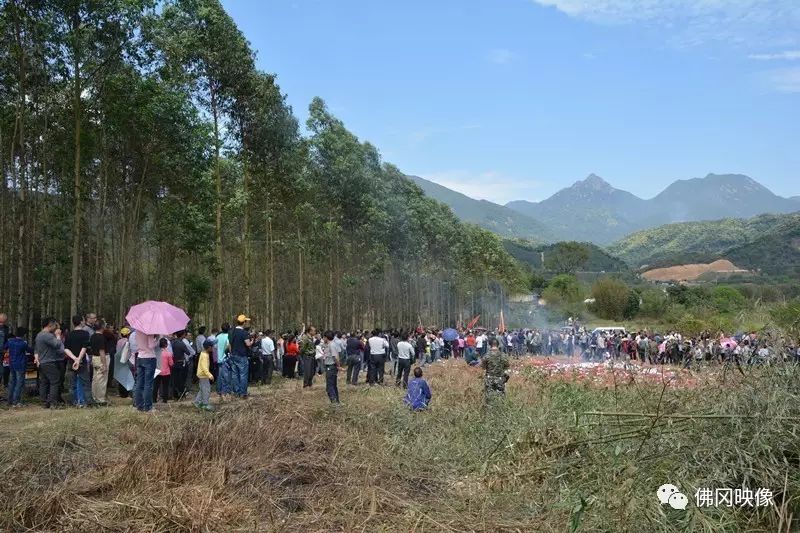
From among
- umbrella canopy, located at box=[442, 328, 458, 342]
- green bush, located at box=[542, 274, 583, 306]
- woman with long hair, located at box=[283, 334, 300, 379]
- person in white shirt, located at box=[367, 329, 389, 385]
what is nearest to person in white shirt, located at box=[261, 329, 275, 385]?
woman with long hair, located at box=[283, 334, 300, 379]

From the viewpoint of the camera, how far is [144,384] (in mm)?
10680

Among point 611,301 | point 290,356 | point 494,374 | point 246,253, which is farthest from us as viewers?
point 611,301

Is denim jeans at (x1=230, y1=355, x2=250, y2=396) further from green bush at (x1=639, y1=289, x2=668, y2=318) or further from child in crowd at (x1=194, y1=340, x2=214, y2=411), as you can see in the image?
green bush at (x1=639, y1=289, x2=668, y2=318)

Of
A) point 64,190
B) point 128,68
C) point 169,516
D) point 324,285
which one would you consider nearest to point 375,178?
point 324,285

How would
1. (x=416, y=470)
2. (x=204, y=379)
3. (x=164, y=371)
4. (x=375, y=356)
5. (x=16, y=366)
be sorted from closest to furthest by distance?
(x=416, y=470) → (x=16, y=366) → (x=204, y=379) → (x=164, y=371) → (x=375, y=356)

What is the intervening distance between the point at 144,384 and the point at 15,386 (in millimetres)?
2507

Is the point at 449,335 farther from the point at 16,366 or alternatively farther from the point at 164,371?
the point at 16,366

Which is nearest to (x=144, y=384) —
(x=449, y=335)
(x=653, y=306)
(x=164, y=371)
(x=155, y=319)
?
(x=155, y=319)

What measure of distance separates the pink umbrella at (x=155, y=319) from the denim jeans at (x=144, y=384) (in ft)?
1.67

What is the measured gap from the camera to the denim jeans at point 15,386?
11109 mm

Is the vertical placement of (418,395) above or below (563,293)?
below

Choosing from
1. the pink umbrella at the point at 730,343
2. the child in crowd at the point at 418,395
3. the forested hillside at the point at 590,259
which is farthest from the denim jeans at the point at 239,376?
the forested hillside at the point at 590,259

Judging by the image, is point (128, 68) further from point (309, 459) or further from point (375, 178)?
point (375, 178)

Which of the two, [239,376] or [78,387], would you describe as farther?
[239,376]
